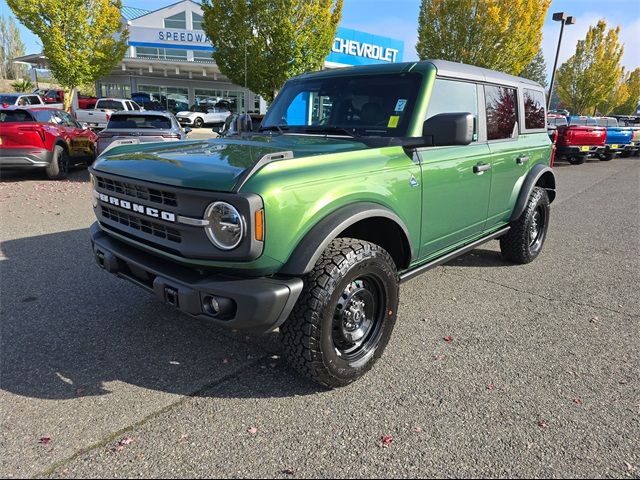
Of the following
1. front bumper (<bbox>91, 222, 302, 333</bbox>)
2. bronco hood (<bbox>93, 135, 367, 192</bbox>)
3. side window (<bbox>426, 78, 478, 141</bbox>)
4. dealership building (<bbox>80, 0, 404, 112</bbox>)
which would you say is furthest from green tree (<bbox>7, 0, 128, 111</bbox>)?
front bumper (<bbox>91, 222, 302, 333</bbox>)

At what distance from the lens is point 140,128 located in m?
10.3

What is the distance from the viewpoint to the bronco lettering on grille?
2551 mm

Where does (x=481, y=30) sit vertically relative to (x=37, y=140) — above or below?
above

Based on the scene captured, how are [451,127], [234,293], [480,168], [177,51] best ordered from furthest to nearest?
[177,51] < [480,168] < [451,127] < [234,293]

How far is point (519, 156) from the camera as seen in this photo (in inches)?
175

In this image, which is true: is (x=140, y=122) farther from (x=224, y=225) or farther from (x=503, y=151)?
(x=224, y=225)

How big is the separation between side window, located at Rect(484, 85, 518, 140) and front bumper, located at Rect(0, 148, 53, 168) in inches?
360

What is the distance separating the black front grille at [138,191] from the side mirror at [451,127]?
171 cm

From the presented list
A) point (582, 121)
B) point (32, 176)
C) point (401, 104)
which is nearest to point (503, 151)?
point (401, 104)

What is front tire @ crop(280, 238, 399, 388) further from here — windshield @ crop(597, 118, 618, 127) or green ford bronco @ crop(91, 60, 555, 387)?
windshield @ crop(597, 118, 618, 127)

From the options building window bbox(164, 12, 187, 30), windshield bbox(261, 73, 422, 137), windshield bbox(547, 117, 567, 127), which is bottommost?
windshield bbox(261, 73, 422, 137)

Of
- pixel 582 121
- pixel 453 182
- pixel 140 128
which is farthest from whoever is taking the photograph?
pixel 582 121

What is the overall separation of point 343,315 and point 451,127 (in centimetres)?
138

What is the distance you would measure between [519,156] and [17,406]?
14.5 feet
